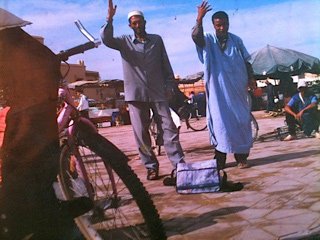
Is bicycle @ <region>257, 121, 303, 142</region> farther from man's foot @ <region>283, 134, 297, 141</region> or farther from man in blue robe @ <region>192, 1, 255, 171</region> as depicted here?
man in blue robe @ <region>192, 1, 255, 171</region>

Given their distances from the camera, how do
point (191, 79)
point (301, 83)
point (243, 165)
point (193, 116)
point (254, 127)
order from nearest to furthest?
point (191, 79), point (193, 116), point (301, 83), point (254, 127), point (243, 165)

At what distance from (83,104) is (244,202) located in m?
1.04

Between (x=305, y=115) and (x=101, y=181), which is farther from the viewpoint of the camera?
(x=305, y=115)

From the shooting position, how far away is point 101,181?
71.1 inches

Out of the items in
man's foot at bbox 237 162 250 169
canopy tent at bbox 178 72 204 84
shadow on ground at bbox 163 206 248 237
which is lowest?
shadow on ground at bbox 163 206 248 237

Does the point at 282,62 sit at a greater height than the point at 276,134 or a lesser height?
greater

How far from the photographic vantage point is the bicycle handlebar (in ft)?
4.72

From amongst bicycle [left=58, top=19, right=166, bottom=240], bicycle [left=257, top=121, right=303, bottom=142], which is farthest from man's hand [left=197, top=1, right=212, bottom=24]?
bicycle [left=257, top=121, right=303, bottom=142]

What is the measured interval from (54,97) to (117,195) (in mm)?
501

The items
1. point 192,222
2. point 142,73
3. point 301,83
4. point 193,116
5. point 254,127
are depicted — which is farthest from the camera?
point 254,127

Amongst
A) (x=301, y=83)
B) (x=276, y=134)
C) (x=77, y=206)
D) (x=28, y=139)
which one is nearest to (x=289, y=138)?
(x=276, y=134)

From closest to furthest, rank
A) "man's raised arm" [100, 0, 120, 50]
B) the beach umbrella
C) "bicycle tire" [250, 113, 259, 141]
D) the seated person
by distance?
"man's raised arm" [100, 0, 120, 50] → the beach umbrella → "bicycle tire" [250, 113, 259, 141] → the seated person

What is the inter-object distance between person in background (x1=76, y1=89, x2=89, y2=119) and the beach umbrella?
723 mm

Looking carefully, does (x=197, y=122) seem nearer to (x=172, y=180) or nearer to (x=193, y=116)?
(x=193, y=116)
